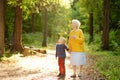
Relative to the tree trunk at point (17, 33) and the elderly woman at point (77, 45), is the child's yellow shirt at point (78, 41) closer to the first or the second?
the elderly woman at point (77, 45)

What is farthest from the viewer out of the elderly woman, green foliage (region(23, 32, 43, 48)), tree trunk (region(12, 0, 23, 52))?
green foliage (region(23, 32, 43, 48))

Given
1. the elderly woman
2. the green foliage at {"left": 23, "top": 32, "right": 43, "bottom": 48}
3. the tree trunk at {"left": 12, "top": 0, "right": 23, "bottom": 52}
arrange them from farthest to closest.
Answer: the green foliage at {"left": 23, "top": 32, "right": 43, "bottom": 48}, the tree trunk at {"left": 12, "top": 0, "right": 23, "bottom": 52}, the elderly woman

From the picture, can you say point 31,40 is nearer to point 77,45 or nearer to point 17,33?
point 17,33

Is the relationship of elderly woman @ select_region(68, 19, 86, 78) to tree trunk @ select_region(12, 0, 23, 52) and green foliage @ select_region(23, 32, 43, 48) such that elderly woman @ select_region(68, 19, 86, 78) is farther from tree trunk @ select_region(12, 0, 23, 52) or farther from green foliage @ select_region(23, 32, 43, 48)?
green foliage @ select_region(23, 32, 43, 48)

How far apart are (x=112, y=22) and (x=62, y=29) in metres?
18.4

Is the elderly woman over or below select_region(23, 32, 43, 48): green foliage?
over

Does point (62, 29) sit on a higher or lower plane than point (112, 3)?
lower

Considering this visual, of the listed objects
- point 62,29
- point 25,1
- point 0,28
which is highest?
point 25,1

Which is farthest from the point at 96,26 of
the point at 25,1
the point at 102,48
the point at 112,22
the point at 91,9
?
the point at 25,1

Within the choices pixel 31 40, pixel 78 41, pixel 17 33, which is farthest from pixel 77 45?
pixel 31 40

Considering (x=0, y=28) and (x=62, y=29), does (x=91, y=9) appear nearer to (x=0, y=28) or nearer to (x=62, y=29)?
(x=62, y=29)

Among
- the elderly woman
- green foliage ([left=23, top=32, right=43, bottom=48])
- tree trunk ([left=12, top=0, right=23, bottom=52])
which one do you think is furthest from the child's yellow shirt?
green foliage ([left=23, top=32, right=43, bottom=48])

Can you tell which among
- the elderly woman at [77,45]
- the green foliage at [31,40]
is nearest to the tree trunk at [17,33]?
the elderly woman at [77,45]

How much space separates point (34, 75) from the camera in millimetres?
12047
